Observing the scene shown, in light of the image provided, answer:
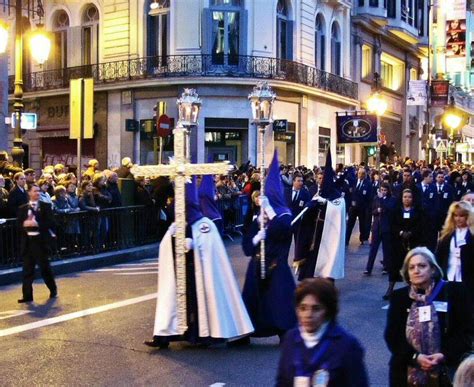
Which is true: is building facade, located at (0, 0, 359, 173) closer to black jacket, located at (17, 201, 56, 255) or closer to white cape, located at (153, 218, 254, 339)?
black jacket, located at (17, 201, 56, 255)

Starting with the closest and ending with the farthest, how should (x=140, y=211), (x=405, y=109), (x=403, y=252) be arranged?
(x=403, y=252) < (x=140, y=211) < (x=405, y=109)

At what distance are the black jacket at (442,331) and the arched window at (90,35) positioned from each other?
29227mm

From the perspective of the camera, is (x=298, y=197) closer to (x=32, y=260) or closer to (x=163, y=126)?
(x=163, y=126)

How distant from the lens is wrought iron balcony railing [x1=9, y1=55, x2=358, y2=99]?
1147 inches

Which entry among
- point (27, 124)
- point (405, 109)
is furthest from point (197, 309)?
point (405, 109)

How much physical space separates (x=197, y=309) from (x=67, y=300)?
3.69 m

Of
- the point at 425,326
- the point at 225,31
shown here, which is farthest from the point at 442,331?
the point at 225,31

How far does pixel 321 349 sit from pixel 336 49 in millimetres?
34453

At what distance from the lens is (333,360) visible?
352cm

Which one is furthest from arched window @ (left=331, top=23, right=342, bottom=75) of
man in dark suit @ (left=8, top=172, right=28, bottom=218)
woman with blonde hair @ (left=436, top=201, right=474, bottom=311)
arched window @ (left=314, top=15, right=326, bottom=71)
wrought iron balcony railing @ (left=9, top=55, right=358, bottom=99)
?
woman with blonde hair @ (left=436, top=201, right=474, bottom=311)

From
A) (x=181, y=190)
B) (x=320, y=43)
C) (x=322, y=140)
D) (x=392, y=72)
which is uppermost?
(x=392, y=72)

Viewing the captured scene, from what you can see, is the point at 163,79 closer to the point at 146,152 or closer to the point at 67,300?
the point at 146,152

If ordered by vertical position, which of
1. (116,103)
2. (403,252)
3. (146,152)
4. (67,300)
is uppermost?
(116,103)

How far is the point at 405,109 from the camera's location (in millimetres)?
47312
